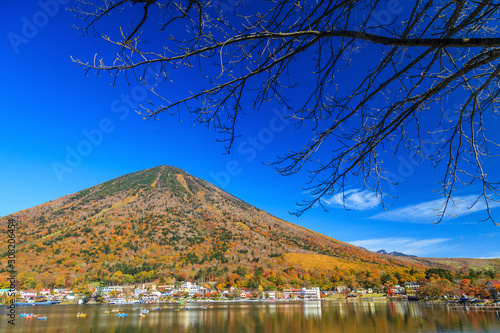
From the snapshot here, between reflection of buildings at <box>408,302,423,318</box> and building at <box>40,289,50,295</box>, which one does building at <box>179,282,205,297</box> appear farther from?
reflection of buildings at <box>408,302,423,318</box>

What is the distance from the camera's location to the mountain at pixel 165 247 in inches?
2542

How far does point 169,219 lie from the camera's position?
9831cm

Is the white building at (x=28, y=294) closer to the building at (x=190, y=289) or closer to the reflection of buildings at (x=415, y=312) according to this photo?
the building at (x=190, y=289)

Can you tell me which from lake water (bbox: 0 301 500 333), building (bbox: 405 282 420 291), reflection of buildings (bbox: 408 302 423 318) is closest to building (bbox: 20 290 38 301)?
lake water (bbox: 0 301 500 333)

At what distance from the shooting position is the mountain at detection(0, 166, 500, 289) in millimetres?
64562

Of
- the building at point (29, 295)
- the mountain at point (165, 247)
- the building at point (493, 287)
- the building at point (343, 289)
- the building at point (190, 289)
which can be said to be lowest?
the building at point (343, 289)

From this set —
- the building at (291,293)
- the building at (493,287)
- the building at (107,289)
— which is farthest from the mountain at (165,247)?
the building at (493,287)

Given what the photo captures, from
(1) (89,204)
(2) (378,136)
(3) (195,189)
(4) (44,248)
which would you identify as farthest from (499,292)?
(1) (89,204)

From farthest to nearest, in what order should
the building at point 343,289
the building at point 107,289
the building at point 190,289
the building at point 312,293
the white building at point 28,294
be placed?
the building at point 343,289 → the building at point 312,293 → the building at point 190,289 → the building at point 107,289 → the white building at point 28,294

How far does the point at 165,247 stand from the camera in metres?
78.9

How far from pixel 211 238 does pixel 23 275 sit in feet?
161

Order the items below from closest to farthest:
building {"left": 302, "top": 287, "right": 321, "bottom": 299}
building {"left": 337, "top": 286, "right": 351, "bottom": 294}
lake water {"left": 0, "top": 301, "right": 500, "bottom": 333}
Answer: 1. lake water {"left": 0, "top": 301, "right": 500, "bottom": 333}
2. building {"left": 302, "top": 287, "right": 321, "bottom": 299}
3. building {"left": 337, "top": 286, "right": 351, "bottom": 294}

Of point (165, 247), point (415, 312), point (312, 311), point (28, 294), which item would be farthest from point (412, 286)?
point (28, 294)

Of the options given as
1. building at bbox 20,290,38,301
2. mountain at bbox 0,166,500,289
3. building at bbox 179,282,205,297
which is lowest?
building at bbox 179,282,205,297
